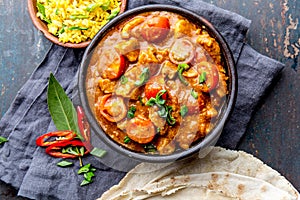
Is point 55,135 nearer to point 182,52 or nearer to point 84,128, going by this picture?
point 84,128

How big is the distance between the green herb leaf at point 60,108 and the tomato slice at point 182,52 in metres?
0.73

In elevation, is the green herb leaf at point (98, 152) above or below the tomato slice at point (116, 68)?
below

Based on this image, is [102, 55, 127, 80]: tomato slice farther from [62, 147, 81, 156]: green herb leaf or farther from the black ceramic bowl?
[62, 147, 81, 156]: green herb leaf

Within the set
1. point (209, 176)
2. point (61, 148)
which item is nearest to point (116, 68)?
point (61, 148)

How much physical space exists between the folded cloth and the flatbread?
11cm

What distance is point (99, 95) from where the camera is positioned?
119 inches

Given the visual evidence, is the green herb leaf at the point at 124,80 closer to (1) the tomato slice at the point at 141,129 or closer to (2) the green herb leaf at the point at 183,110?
(1) the tomato slice at the point at 141,129

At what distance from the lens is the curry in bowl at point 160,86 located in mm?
2938

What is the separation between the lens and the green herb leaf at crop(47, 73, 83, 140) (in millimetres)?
3287

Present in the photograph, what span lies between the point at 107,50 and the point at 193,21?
492 mm

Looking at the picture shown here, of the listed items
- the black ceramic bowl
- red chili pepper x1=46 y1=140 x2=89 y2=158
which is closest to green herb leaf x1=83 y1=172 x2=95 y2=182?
red chili pepper x1=46 y1=140 x2=89 y2=158

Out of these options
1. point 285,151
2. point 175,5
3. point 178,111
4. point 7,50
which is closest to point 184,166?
point 178,111

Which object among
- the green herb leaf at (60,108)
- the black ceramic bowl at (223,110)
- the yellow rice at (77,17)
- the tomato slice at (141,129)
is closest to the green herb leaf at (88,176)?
the green herb leaf at (60,108)

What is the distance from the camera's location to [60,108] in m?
3.29
